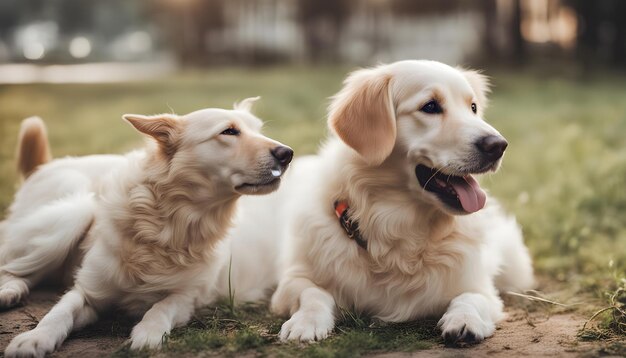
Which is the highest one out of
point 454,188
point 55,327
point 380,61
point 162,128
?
point 380,61

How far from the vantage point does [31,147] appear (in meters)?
3.97

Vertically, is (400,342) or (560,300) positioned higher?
(400,342)

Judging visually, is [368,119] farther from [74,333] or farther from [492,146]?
[74,333]

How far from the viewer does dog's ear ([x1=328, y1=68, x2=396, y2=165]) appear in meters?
3.07

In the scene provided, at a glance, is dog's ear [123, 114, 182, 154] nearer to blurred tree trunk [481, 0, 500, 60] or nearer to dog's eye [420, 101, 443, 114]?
dog's eye [420, 101, 443, 114]

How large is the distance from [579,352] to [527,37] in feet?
42.6

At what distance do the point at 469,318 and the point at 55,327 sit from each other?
5.90 feet

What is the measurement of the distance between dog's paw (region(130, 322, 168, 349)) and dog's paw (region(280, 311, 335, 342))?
533 mm

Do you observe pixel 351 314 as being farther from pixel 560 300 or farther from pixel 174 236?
pixel 560 300

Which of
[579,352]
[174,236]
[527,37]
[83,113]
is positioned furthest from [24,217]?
[527,37]

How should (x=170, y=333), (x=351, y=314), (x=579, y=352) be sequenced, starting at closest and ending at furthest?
(x=579, y=352), (x=170, y=333), (x=351, y=314)

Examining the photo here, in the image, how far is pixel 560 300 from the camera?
373 centimetres

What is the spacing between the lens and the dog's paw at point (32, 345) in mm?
2584

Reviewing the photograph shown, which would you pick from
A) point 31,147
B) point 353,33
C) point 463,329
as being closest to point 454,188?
point 463,329
